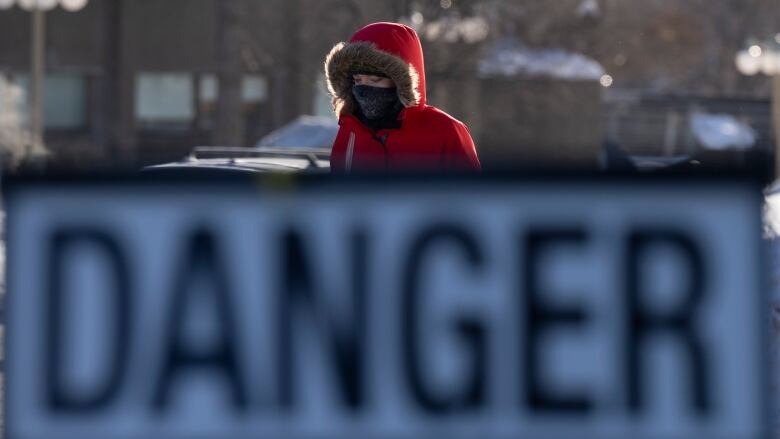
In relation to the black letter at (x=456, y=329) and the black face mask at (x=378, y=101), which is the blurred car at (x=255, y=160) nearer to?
the black face mask at (x=378, y=101)

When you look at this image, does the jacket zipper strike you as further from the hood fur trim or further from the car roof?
the car roof

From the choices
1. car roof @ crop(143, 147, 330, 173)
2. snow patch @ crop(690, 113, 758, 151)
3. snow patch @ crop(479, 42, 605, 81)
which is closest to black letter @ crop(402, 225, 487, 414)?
car roof @ crop(143, 147, 330, 173)

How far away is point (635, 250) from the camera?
2.14 m

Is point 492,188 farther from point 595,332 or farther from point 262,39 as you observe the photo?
point 262,39

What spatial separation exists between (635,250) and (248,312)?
498 millimetres

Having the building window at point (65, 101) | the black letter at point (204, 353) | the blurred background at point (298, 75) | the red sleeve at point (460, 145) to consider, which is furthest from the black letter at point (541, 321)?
the building window at point (65, 101)

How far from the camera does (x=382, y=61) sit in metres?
5.18

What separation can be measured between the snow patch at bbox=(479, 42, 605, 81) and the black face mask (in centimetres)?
3444

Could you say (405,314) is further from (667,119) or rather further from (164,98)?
(667,119)

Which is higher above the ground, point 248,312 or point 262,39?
point 262,39

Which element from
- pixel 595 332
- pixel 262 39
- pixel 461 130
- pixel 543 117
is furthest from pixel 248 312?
pixel 543 117

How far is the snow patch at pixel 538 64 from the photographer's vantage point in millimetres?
41156

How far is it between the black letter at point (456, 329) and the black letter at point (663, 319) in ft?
0.62

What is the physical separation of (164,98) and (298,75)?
742 cm
